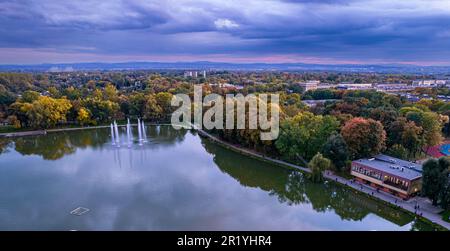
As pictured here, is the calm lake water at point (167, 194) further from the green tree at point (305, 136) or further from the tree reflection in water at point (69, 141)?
the green tree at point (305, 136)

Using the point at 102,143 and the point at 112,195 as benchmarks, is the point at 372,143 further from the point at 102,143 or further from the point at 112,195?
the point at 102,143

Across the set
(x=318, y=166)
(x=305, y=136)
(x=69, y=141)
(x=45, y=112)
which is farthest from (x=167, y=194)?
(x=45, y=112)

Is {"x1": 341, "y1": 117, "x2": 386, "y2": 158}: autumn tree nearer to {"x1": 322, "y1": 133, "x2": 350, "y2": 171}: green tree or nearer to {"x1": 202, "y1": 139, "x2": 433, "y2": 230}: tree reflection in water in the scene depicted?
{"x1": 322, "y1": 133, "x2": 350, "y2": 171}: green tree

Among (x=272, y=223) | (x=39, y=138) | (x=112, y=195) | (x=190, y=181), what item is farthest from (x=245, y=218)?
(x=39, y=138)

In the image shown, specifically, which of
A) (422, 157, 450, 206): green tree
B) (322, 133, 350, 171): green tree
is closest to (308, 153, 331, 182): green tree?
(322, 133, 350, 171): green tree

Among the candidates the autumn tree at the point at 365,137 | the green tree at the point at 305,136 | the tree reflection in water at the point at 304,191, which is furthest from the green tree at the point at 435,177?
the green tree at the point at 305,136

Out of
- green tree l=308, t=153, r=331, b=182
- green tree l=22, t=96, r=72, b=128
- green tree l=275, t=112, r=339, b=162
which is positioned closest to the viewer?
green tree l=308, t=153, r=331, b=182

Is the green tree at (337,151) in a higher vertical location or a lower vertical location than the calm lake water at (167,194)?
higher

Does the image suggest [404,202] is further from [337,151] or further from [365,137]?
[365,137]
